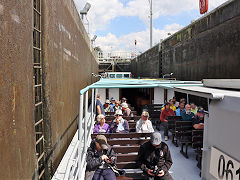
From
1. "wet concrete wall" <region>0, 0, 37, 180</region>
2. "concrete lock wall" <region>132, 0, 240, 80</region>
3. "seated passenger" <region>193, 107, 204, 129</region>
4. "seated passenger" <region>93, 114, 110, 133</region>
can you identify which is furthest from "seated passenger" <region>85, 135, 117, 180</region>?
"concrete lock wall" <region>132, 0, 240, 80</region>

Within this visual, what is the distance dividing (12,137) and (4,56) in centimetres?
83

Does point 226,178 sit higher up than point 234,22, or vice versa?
point 234,22

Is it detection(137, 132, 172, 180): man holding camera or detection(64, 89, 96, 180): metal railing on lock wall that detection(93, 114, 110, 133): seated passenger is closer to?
detection(64, 89, 96, 180): metal railing on lock wall

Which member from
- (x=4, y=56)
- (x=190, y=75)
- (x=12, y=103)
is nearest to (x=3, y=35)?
(x=4, y=56)

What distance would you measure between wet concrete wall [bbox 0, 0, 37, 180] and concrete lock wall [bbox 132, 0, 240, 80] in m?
6.47

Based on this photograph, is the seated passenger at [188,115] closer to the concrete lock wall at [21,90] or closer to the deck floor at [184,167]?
the deck floor at [184,167]

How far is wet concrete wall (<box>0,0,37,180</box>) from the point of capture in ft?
6.23

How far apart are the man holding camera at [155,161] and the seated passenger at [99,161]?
0.54m

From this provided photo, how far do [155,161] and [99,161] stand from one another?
0.98 m

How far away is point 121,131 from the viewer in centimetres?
515

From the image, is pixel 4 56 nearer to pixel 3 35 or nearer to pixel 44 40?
pixel 3 35

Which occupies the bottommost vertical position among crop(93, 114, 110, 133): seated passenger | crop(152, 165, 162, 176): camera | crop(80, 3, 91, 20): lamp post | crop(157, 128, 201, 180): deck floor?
crop(157, 128, 201, 180): deck floor

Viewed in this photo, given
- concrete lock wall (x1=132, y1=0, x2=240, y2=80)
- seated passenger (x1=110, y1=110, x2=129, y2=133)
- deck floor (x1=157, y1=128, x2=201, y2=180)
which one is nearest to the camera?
deck floor (x1=157, y1=128, x2=201, y2=180)

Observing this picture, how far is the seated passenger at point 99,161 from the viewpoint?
3.39m
